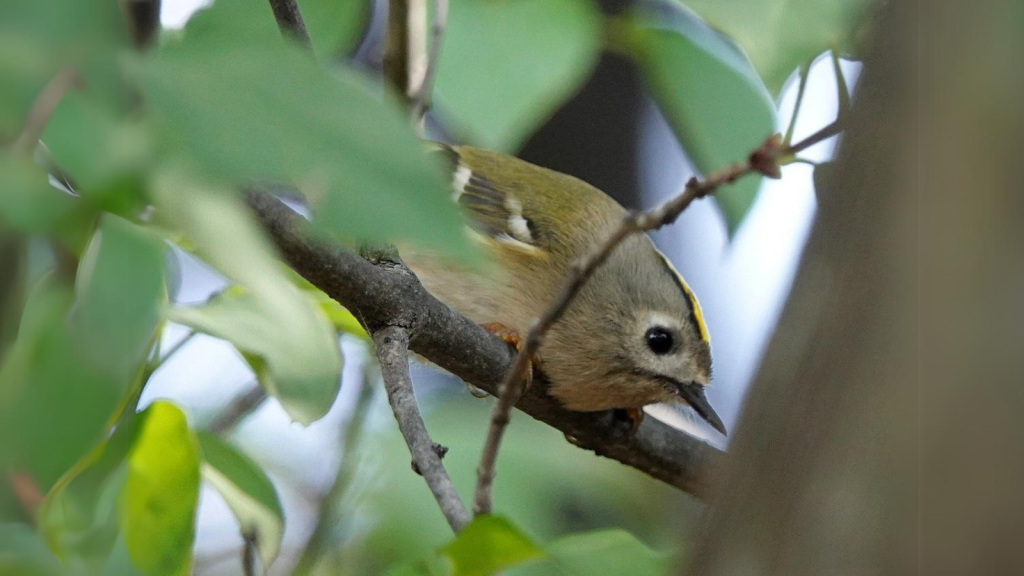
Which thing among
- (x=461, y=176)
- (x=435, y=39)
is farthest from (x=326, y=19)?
(x=461, y=176)

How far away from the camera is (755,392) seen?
662 mm

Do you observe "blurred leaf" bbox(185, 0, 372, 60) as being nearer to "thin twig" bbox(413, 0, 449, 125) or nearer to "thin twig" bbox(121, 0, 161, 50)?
"thin twig" bbox(413, 0, 449, 125)

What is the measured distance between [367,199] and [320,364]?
→ 640 millimetres

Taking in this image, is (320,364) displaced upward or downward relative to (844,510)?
downward

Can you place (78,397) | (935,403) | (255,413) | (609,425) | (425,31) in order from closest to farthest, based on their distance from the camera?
(935,403) < (78,397) < (425,31) < (609,425) < (255,413)

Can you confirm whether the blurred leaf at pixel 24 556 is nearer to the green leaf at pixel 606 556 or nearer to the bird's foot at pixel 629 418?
the green leaf at pixel 606 556

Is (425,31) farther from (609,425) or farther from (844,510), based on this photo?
(844,510)

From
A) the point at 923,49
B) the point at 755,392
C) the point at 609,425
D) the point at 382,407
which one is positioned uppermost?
the point at 923,49

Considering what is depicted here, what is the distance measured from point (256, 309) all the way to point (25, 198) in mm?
457

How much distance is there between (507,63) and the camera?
5.11 feet

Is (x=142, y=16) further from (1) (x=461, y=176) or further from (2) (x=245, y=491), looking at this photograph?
(1) (x=461, y=176)

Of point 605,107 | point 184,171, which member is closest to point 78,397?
point 184,171

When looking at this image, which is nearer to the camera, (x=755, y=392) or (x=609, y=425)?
(x=755, y=392)

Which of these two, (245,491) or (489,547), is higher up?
(489,547)
